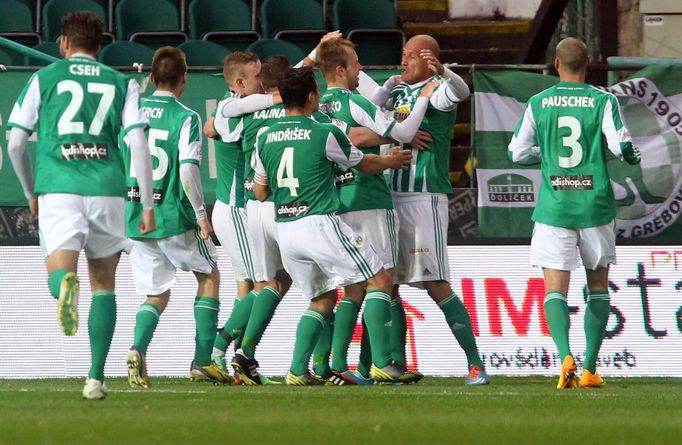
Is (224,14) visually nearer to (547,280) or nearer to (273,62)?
(273,62)

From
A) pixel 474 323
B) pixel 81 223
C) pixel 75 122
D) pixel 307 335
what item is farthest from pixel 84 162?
pixel 474 323

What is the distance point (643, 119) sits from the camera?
40.0ft

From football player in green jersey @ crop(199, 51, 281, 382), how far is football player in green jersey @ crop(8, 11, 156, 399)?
8.44ft

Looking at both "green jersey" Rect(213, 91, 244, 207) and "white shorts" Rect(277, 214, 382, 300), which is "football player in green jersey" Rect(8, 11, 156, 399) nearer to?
"white shorts" Rect(277, 214, 382, 300)

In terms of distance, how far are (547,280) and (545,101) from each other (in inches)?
45.9

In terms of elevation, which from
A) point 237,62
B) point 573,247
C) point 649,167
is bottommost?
point 573,247

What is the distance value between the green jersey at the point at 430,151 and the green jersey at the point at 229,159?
1134 millimetres

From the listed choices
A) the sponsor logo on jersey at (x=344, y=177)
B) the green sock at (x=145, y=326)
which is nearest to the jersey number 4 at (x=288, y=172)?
the sponsor logo on jersey at (x=344, y=177)

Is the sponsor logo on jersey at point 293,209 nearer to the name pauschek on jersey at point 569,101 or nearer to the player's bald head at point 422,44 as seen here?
the player's bald head at point 422,44

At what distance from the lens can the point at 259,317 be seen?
1009cm

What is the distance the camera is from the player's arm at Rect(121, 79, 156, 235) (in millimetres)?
7836

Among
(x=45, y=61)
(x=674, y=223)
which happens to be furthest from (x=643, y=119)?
(x=45, y=61)

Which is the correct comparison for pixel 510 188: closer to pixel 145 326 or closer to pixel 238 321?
pixel 238 321

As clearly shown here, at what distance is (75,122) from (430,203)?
123 inches
